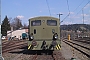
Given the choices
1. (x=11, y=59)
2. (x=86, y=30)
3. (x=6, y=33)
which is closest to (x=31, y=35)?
(x=11, y=59)

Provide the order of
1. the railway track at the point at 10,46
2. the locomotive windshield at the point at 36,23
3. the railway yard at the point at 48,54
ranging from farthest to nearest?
the railway track at the point at 10,46
the locomotive windshield at the point at 36,23
the railway yard at the point at 48,54

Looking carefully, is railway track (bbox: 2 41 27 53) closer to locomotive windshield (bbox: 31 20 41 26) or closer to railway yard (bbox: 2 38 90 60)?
railway yard (bbox: 2 38 90 60)

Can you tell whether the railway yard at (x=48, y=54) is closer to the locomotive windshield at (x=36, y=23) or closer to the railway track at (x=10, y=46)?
the railway track at (x=10, y=46)

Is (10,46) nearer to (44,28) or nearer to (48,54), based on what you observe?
(48,54)

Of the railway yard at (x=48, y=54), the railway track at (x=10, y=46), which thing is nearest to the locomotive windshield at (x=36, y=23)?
the railway yard at (x=48, y=54)

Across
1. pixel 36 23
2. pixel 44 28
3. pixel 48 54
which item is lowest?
pixel 48 54

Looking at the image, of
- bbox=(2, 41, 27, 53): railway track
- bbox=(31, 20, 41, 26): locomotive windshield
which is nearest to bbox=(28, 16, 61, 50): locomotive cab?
bbox=(31, 20, 41, 26): locomotive windshield

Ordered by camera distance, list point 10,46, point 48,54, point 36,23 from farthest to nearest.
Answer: point 10,46 → point 48,54 → point 36,23

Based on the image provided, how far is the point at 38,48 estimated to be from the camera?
1694 cm

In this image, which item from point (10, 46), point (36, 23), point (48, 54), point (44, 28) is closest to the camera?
point (44, 28)

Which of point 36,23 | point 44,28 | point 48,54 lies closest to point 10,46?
point 48,54

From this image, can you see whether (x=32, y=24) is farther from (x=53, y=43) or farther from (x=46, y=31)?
(x=53, y=43)

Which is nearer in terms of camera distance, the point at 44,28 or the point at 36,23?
the point at 44,28

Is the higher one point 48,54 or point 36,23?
point 36,23
